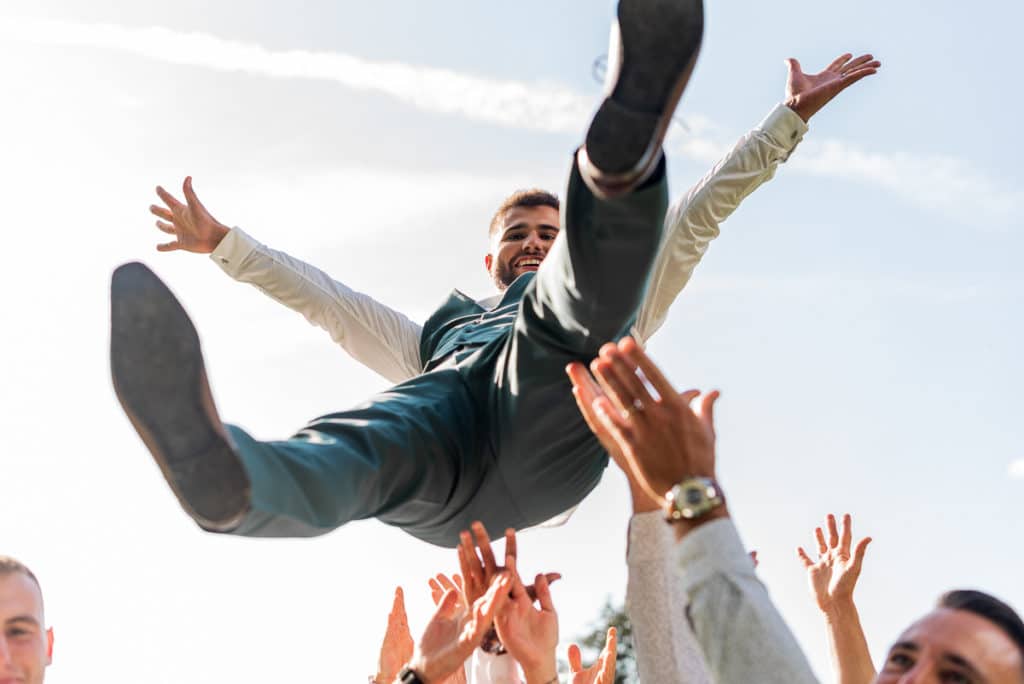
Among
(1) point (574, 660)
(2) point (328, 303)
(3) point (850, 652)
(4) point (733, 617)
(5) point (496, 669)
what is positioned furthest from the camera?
(2) point (328, 303)

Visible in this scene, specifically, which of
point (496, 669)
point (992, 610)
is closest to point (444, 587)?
point (496, 669)

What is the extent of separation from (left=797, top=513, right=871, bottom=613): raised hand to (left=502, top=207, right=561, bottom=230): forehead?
153cm

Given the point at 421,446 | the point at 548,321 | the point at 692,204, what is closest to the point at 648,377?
the point at 548,321

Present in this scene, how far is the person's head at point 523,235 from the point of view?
4.70 metres

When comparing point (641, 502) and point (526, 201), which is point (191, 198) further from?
point (641, 502)

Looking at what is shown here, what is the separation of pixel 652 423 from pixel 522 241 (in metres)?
2.74

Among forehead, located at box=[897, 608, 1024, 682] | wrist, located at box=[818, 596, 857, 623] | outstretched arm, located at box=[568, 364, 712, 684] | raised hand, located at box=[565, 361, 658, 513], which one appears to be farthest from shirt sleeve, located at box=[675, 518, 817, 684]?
wrist, located at box=[818, 596, 857, 623]

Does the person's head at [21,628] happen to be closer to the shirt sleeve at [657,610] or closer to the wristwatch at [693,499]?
the shirt sleeve at [657,610]

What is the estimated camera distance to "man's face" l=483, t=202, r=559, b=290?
4.70 meters

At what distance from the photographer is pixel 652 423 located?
6.76 ft

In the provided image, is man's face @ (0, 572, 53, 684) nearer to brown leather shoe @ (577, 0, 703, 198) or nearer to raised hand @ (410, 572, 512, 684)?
raised hand @ (410, 572, 512, 684)

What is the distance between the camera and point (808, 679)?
76.4 inches

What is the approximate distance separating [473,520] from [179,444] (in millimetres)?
1243

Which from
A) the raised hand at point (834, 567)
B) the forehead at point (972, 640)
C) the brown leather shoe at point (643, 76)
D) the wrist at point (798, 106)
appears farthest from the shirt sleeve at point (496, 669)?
the wrist at point (798, 106)
